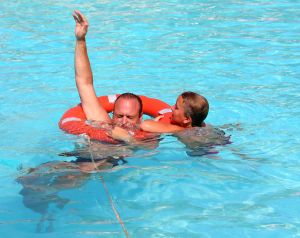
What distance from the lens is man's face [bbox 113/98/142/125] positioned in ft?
14.6

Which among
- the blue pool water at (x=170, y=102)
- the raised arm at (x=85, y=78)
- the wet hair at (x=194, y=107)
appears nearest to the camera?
the blue pool water at (x=170, y=102)

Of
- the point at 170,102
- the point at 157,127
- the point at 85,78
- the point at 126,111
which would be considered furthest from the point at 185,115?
the point at 170,102

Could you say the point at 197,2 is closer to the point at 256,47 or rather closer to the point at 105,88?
the point at 256,47

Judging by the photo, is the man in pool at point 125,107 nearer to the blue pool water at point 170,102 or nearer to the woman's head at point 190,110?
the woman's head at point 190,110

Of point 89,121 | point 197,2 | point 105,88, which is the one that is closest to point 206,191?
point 89,121

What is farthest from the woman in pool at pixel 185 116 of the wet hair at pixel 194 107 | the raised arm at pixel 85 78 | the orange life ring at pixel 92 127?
the raised arm at pixel 85 78

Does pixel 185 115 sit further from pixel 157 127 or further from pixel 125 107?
pixel 125 107

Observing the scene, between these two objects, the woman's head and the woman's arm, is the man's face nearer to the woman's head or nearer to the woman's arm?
the woman's arm

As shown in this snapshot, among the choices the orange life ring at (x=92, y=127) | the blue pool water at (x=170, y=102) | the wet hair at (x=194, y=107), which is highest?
the wet hair at (x=194, y=107)

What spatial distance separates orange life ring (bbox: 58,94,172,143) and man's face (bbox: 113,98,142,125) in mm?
128

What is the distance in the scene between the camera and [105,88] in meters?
6.55

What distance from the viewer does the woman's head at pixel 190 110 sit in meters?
4.50

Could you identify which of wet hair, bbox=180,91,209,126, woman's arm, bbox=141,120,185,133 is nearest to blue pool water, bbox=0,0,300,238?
woman's arm, bbox=141,120,185,133

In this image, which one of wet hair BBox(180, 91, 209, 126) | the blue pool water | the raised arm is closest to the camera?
the blue pool water
